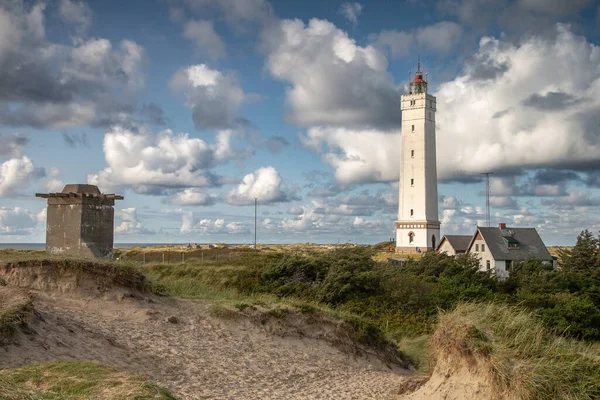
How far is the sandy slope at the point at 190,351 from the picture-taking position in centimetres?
1231

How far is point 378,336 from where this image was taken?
770 inches

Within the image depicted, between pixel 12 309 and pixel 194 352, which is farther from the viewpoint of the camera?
pixel 194 352

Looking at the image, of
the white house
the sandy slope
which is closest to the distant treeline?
the sandy slope

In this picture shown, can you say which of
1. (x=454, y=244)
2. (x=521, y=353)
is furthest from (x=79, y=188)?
(x=454, y=244)

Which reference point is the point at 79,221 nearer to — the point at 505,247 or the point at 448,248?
the point at 505,247

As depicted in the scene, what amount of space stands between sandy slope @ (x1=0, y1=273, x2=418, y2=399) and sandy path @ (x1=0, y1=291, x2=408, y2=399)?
3 centimetres

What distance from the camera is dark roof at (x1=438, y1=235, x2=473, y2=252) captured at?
53469mm

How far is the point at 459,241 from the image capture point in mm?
54906

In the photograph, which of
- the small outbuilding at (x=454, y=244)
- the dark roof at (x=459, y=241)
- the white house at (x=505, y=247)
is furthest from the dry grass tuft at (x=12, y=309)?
the dark roof at (x=459, y=241)

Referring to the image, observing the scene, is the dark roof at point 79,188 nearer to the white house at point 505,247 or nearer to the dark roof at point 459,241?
the white house at point 505,247

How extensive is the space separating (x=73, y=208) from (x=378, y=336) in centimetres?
1218

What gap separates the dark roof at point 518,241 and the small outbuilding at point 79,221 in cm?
3470

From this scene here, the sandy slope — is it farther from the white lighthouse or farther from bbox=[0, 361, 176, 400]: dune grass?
the white lighthouse

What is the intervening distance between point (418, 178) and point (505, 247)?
567 inches
